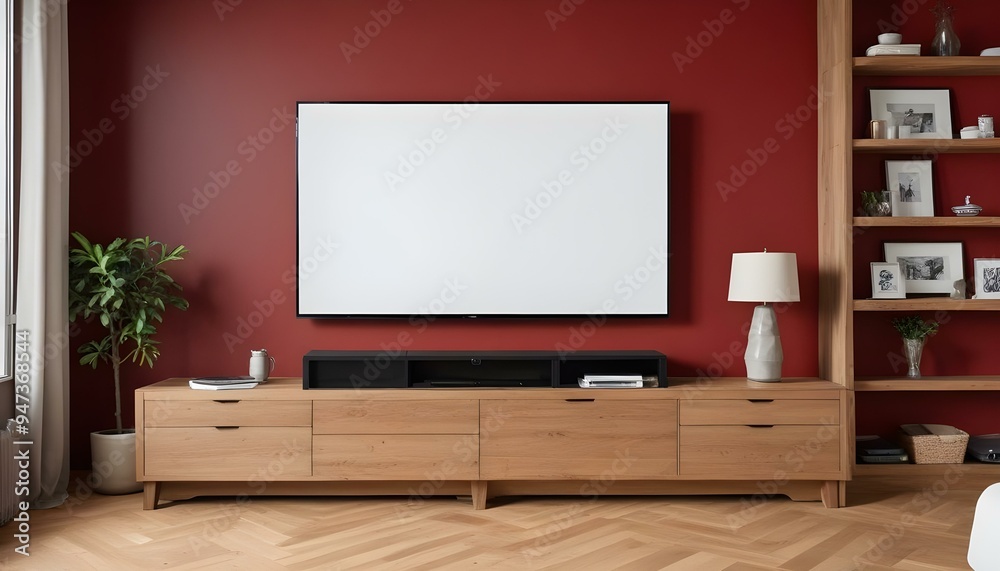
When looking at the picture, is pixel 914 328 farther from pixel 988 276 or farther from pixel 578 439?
pixel 578 439

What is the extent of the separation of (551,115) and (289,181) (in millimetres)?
1360

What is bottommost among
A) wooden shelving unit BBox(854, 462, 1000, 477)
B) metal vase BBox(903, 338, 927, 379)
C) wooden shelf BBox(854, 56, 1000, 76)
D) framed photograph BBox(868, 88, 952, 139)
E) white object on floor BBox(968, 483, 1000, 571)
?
wooden shelving unit BBox(854, 462, 1000, 477)

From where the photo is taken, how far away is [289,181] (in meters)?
3.85

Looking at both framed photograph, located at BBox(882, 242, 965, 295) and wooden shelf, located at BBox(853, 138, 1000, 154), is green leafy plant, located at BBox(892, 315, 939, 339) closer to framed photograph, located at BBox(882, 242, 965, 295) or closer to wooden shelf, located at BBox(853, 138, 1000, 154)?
framed photograph, located at BBox(882, 242, 965, 295)

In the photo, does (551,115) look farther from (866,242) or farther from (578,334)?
(866,242)

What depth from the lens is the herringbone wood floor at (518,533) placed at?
275cm

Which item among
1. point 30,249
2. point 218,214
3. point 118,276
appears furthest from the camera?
point 218,214

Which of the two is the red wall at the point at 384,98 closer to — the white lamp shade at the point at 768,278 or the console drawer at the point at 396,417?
the white lamp shade at the point at 768,278

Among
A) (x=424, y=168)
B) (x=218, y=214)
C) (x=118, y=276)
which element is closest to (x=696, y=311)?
(x=424, y=168)

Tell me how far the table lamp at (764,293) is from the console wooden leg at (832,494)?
521mm

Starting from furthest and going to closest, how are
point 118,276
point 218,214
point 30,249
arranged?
point 218,214 → point 118,276 → point 30,249

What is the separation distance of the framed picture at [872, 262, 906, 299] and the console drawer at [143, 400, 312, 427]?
9.61ft

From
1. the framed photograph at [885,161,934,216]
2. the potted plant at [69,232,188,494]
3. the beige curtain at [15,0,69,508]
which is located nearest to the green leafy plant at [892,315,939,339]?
the framed photograph at [885,161,934,216]

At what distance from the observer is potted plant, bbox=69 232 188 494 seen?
350 centimetres
